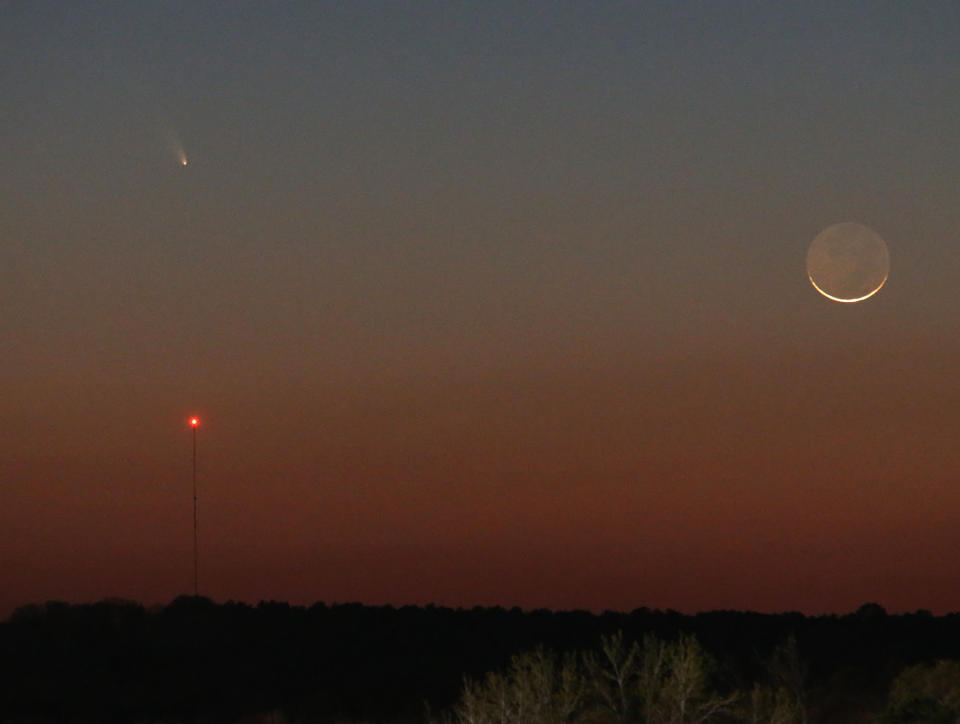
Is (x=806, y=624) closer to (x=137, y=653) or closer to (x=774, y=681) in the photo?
(x=774, y=681)

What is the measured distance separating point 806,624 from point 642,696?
45.0 meters

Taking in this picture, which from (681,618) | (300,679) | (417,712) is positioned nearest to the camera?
(417,712)

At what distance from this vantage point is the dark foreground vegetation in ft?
156

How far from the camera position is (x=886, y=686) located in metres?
64.8

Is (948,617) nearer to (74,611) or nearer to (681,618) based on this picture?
(681,618)

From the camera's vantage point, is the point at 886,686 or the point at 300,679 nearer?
the point at 886,686

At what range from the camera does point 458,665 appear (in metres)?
81.6

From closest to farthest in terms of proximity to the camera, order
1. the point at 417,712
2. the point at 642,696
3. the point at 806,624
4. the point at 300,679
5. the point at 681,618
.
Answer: the point at 642,696 → the point at 417,712 → the point at 300,679 → the point at 806,624 → the point at 681,618

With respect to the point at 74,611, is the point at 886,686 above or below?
below

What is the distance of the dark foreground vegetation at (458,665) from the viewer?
47.5 m

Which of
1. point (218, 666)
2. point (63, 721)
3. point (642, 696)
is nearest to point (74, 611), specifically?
point (218, 666)

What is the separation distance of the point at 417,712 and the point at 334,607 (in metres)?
42.1

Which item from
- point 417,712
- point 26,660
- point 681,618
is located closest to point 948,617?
point 681,618

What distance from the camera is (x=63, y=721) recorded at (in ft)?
235
